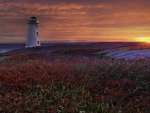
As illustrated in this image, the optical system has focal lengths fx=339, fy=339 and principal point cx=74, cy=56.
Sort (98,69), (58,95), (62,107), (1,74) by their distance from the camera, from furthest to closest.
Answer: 1. (98,69)
2. (1,74)
3. (58,95)
4. (62,107)

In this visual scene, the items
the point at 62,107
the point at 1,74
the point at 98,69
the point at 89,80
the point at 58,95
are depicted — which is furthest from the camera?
the point at 98,69

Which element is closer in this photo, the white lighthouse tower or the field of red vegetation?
the field of red vegetation

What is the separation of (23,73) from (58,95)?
14.6 ft

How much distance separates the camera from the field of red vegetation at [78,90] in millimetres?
11234

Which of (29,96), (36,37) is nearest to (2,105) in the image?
(29,96)

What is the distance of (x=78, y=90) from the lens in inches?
516

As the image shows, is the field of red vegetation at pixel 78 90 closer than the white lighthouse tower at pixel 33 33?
Yes

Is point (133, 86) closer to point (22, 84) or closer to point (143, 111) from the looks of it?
point (143, 111)

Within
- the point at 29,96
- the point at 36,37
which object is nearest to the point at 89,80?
the point at 29,96

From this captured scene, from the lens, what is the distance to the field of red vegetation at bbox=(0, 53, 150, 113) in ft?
36.9

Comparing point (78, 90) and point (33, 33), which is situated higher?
point (33, 33)

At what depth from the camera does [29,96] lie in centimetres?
1246

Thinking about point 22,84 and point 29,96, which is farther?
point 22,84

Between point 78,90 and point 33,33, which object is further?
point 33,33
